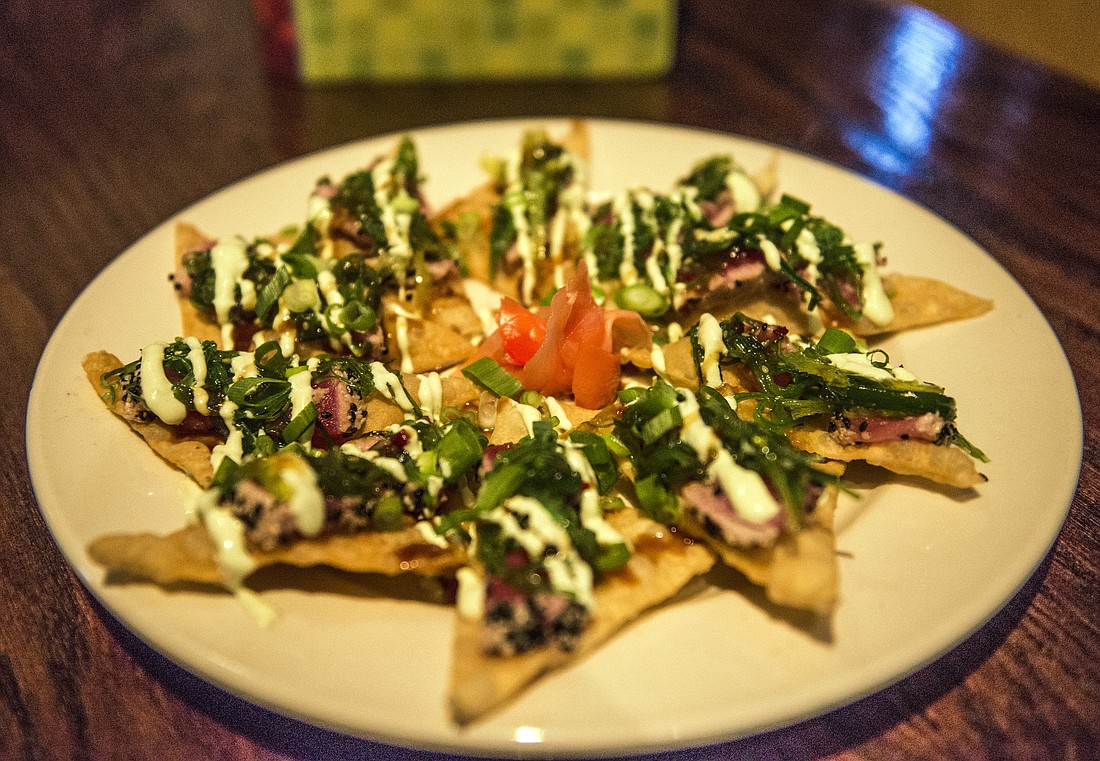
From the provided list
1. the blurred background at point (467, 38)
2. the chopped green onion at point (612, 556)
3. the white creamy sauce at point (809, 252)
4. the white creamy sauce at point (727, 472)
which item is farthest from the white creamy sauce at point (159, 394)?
the blurred background at point (467, 38)

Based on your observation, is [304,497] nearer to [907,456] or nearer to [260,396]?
[260,396]

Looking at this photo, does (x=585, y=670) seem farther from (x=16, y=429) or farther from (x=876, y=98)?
(x=876, y=98)

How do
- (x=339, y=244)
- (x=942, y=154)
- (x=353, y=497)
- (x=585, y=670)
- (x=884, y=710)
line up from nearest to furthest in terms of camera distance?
(x=585, y=670) → (x=884, y=710) → (x=353, y=497) → (x=339, y=244) → (x=942, y=154)

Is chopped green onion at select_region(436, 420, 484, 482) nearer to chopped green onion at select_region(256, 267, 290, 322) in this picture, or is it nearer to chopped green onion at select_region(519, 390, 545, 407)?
chopped green onion at select_region(519, 390, 545, 407)

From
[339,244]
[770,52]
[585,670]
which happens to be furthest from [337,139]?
[585,670]

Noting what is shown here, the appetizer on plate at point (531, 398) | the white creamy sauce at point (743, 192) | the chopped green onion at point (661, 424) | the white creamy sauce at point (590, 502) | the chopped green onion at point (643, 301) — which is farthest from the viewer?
the white creamy sauce at point (743, 192)

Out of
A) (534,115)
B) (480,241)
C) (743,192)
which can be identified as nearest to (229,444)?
(480,241)

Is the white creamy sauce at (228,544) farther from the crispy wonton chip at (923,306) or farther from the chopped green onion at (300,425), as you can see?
the crispy wonton chip at (923,306)
